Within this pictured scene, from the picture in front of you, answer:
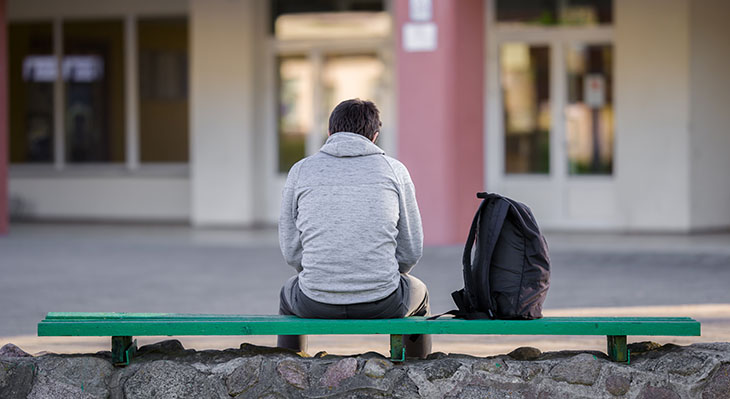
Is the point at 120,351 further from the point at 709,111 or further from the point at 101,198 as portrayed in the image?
the point at 101,198

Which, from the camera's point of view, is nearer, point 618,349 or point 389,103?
point 618,349

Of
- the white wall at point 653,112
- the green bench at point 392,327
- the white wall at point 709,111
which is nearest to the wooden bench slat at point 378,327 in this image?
the green bench at point 392,327

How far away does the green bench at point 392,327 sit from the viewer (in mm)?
4391

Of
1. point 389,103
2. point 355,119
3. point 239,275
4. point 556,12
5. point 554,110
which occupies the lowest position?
point 239,275

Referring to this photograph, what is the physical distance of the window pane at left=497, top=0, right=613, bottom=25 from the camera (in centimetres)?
1362

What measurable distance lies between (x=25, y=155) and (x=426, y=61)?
26.2 feet

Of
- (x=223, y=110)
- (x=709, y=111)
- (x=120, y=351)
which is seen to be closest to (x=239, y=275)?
(x=120, y=351)

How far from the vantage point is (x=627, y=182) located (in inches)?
532

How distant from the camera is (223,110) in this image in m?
15.0

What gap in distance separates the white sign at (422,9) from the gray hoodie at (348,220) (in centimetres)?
717

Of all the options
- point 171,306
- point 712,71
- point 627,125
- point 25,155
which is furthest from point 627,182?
point 25,155

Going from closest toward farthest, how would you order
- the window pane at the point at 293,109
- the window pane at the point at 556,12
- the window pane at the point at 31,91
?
the window pane at the point at 556,12
the window pane at the point at 293,109
the window pane at the point at 31,91

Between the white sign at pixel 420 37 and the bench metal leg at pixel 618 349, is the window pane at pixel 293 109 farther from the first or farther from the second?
the bench metal leg at pixel 618 349

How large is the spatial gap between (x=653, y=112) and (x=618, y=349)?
9.37 metres
